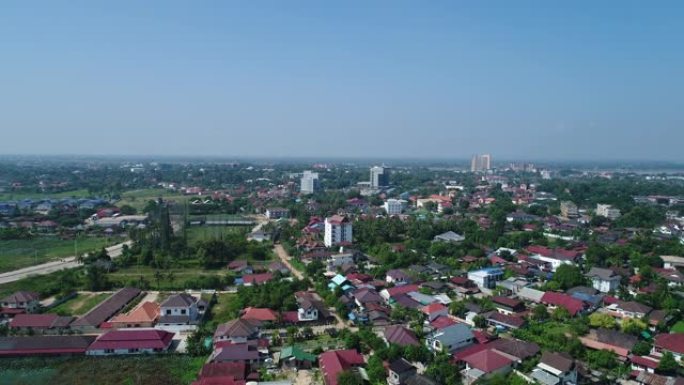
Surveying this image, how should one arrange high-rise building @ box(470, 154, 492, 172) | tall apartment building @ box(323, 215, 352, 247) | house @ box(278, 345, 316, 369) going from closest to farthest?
house @ box(278, 345, 316, 369), tall apartment building @ box(323, 215, 352, 247), high-rise building @ box(470, 154, 492, 172)

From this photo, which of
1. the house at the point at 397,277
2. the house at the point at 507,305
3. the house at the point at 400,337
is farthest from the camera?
the house at the point at 397,277

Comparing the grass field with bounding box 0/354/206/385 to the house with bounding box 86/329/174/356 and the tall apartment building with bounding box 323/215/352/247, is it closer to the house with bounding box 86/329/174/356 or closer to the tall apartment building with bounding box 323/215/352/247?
the house with bounding box 86/329/174/356

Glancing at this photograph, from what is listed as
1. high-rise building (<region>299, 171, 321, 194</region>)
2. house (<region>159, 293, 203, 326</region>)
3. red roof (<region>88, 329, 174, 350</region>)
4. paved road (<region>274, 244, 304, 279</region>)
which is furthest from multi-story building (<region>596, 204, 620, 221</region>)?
red roof (<region>88, 329, 174, 350</region>)

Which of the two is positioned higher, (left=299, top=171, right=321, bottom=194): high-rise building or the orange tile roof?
(left=299, top=171, right=321, bottom=194): high-rise building

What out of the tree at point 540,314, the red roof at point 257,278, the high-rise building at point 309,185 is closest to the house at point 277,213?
the high-rise building at point 309,185

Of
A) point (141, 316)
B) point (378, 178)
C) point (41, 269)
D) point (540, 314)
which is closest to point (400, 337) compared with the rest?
point (540, 314)

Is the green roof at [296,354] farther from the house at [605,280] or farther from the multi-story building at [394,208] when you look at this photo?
the multi-story building at [394,208]
